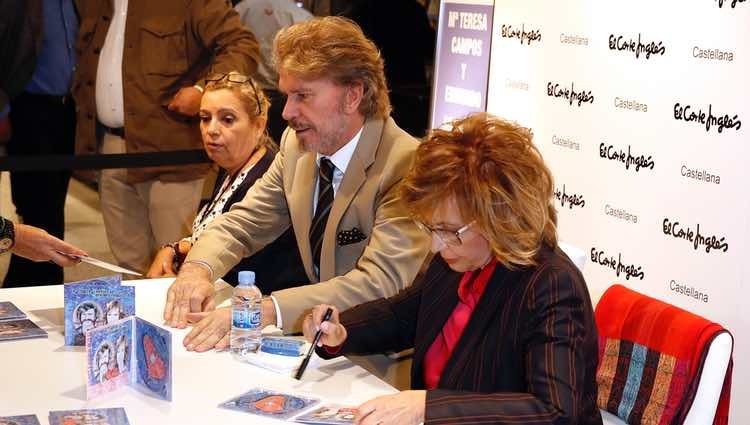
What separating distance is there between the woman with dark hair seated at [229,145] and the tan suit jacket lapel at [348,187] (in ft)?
2.62

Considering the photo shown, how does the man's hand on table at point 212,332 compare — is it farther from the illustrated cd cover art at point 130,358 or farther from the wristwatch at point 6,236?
the wristwatch at point 6,236

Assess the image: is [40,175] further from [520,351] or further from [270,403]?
[520,351]

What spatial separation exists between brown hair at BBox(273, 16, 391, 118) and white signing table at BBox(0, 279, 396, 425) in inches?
33.5

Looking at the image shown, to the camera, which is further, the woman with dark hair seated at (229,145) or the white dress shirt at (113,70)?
the white dress shirt at (113,70)

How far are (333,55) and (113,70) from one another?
9.23ft

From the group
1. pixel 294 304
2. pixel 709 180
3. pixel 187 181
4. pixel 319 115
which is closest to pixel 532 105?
pixel 709 180

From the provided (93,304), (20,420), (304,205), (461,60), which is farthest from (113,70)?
(20,420)

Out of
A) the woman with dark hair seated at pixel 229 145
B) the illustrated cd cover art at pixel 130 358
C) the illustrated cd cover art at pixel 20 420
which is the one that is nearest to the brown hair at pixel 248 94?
the woman with dark hair seated at pixel 229 145

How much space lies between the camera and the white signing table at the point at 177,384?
2.26 meters

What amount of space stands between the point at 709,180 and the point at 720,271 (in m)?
0.35

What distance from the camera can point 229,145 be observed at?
13.1ft

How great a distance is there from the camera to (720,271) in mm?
3828

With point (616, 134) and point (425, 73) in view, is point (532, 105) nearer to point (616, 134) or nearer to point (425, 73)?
point (616, 134)

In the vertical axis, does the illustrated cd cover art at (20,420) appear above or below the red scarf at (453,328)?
below
